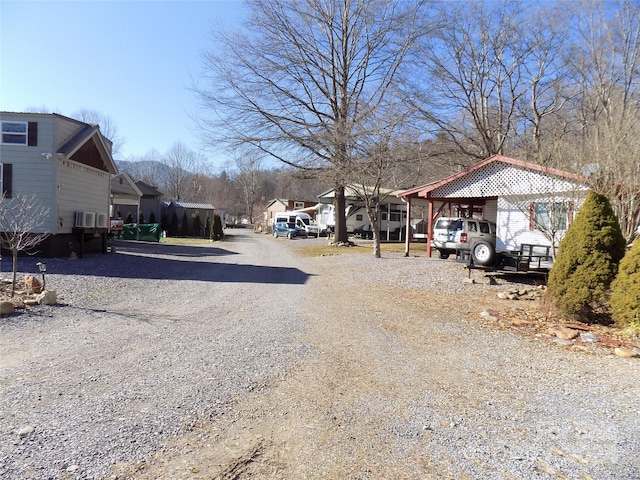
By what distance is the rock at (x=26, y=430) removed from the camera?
10.7ft

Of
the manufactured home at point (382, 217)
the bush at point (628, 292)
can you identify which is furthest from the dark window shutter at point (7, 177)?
the manufactured home at point (382, 217)

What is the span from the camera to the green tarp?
29375 millimetres

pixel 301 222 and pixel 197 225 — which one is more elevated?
pixel 301 222

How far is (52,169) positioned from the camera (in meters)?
13.0

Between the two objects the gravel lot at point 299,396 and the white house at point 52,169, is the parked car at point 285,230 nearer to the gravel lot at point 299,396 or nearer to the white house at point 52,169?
the white house at point 52,169

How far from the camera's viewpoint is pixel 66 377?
4.47 m

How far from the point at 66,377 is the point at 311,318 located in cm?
408

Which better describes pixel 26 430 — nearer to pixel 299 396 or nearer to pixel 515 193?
pixel 299 396

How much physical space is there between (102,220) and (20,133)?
4.33m

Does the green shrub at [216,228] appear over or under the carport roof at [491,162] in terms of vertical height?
under

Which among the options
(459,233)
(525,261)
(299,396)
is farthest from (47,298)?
(459,233)

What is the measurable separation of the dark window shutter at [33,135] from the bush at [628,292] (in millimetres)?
15068

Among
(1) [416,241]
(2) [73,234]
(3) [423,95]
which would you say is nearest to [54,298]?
(2) [73,234]

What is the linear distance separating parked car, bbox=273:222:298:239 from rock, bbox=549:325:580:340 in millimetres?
30793
